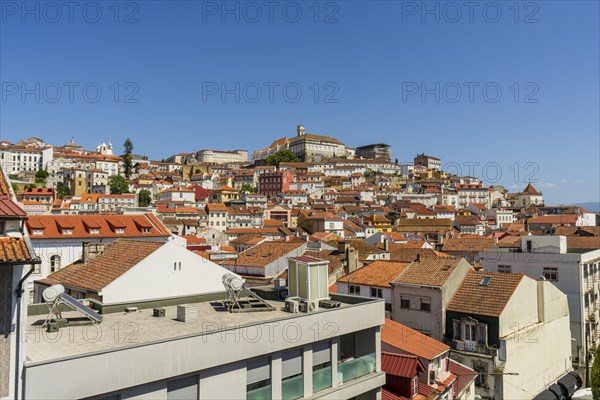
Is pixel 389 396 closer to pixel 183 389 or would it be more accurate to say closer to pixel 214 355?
pixel 214 355

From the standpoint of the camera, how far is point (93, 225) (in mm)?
35250

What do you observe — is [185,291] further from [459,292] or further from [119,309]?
[459,292]

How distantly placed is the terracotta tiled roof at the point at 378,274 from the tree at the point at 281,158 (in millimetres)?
133239

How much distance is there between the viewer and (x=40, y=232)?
32.1 metres

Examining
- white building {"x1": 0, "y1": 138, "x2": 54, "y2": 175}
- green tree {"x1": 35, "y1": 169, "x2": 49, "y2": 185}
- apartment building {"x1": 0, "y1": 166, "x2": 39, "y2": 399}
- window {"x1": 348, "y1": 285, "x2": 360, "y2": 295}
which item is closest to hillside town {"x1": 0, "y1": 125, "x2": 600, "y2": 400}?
apartment building {"x1": 0, "y1": 166, "x2": 39, "y2": 399}

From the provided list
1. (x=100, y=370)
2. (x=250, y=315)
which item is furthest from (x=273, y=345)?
(x=100, y=370)

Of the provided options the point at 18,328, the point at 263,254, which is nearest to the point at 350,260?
the point at 263,254

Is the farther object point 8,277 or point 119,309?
point 119,309

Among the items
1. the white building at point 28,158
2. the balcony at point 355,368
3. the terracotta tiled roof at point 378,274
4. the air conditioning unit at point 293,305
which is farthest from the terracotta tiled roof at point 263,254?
the white building at point 28,158

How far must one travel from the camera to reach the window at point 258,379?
405 inches

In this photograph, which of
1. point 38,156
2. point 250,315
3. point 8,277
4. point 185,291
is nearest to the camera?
point 8,277

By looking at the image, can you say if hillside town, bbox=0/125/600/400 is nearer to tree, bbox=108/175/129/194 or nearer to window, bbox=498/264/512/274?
window, bbox=498/264/512/274

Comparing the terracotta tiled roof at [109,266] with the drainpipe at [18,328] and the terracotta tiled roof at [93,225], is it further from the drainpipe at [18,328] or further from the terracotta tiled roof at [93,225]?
the terracotta tiled roof at [93,225]

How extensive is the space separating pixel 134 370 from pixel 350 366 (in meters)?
6.08
